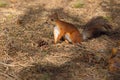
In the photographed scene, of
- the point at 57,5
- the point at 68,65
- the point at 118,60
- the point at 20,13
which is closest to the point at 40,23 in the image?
the point at 20,13

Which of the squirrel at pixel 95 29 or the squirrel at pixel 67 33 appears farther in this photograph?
the squirrel at pixel 95 29

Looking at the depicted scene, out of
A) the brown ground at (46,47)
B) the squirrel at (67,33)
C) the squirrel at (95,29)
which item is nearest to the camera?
the brown ground at (46,47)

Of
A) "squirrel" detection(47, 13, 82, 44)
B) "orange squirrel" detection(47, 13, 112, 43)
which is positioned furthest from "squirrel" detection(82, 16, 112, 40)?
"squirrel" detection(47, 13, 82, 44)

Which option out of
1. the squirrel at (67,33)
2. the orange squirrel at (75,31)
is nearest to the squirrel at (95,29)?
the orange squirrel at (75,31)

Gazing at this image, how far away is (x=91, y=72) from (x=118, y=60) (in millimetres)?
455

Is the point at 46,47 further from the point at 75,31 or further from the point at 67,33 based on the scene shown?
the point at 75,31

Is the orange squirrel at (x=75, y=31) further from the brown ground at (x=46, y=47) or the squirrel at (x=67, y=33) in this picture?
the brown ground at (x=46, y=47)

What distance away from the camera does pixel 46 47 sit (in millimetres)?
5684

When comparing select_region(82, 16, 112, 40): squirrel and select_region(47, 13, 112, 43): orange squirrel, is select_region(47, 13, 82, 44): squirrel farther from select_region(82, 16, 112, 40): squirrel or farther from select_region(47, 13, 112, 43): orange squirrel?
select_region(82, 16, 112, 40): squirrel

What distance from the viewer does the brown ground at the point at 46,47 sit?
4918 millimetres

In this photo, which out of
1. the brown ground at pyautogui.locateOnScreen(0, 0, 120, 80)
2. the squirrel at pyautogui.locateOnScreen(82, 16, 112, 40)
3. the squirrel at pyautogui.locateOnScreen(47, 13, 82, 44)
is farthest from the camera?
the squirrel at pyautogui.locateOnScreen(82, 16, 112, 40)

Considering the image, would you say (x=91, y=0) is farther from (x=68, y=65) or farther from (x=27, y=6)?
(x=68, y=65)

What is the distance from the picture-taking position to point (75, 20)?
7105 millimetres

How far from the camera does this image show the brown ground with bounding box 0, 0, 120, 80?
4.92m
